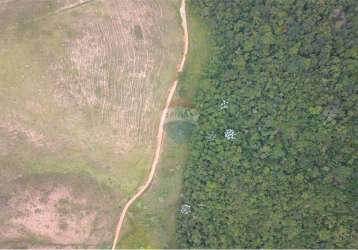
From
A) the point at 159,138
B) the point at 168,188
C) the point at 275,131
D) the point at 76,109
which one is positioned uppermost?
the point at 275,131

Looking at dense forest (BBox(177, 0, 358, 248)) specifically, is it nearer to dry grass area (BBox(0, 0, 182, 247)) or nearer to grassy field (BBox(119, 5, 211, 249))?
grassy field (BBox(119, 5, 211, 249))

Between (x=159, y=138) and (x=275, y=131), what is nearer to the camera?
(x=275, y=131)

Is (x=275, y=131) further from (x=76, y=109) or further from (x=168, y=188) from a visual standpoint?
(x=76, y=109)

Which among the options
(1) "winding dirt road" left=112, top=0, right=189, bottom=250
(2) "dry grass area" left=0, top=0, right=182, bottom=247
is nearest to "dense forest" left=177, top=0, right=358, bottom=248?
(1) "winding dirt road" left=112, top=0, right=189, bottom=250

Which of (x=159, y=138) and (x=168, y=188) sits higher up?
(x=159, y=138)

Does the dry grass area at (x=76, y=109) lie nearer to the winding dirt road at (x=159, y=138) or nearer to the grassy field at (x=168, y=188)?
the winding dirt road at (x=159, y=138)

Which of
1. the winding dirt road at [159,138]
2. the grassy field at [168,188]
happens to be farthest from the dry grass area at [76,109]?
the grassy field at [168,188]

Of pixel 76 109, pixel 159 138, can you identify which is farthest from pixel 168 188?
pixel 76 109

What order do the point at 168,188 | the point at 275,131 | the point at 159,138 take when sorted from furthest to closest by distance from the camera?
the point at 159,138 < the point at 168,188 < the point at 275,131

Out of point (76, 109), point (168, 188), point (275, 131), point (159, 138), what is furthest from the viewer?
point (159, 138)
